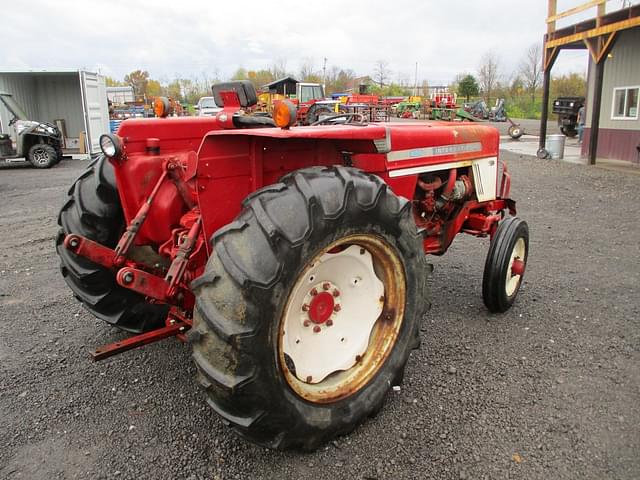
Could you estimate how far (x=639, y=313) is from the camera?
12.8 ft

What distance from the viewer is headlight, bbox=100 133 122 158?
2508 millimetres

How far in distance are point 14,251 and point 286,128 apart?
4930 mm

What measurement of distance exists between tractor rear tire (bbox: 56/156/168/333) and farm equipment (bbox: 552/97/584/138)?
22604mm

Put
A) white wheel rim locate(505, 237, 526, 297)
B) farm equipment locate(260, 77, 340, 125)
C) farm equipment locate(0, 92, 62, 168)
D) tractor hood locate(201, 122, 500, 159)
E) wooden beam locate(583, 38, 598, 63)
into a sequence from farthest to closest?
farm equipment locate(260, 77, 340, 125), farm equipment locate(0, 92, 62, 168), wooden beam locate(583, 38, 598, 63), white wheel rim locate(505, 237, 526, 297), tractor hood locate(201, 122, 500, 159)

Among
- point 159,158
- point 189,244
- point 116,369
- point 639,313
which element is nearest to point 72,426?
point 116,369

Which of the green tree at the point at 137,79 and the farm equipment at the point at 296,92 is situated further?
the green tree at the point at 137,79

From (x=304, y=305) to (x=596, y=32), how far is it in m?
13.2

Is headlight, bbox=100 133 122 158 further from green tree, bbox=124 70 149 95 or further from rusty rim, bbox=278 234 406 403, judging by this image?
green tree, bbox=124 70 149 95

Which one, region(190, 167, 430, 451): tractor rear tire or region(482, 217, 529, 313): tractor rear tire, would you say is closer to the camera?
region(190, 167, 430, 451): tractor rear tire

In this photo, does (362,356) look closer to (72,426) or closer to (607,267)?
(72,426)

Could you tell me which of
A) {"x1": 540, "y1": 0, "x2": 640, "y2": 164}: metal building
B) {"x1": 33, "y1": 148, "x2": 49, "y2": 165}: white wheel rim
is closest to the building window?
{"x1": 540, "y1": 0, "x2": 640, "y2": 164}: metal building

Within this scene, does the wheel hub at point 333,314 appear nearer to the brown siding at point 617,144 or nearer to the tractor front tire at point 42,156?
the brown siding at point 617,144

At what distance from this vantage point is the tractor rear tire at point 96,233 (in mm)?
2862

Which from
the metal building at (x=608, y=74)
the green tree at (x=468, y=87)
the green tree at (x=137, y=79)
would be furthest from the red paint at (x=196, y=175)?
the green tree at (x=137, y=79)
